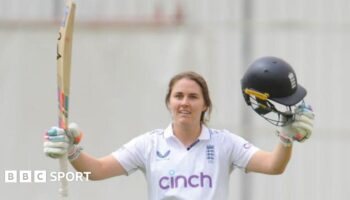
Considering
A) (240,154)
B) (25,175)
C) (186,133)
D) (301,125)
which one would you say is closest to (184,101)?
(186,133)

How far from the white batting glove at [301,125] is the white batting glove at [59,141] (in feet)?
3.53

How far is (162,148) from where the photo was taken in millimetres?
6410

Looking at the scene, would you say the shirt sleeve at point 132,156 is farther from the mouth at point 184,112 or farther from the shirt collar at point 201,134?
the mouth at point 184,112

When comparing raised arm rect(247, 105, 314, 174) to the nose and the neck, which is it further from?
the nose

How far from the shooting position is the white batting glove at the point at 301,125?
236 inches

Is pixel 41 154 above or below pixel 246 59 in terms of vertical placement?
below

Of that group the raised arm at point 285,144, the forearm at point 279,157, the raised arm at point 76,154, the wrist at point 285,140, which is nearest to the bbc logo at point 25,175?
the raised arm at point 76,154

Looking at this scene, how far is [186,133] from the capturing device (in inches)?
253

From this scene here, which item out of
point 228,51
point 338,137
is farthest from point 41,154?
point 338,137

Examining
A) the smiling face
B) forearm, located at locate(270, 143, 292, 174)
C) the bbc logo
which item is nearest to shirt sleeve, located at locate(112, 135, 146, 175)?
the smiling face

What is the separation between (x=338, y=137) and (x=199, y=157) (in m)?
2.42

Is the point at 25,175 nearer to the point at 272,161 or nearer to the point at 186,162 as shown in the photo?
the point at 186,162

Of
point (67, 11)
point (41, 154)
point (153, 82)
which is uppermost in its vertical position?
point (67, 11)

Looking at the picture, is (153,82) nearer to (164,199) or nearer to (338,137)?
(338,137)
